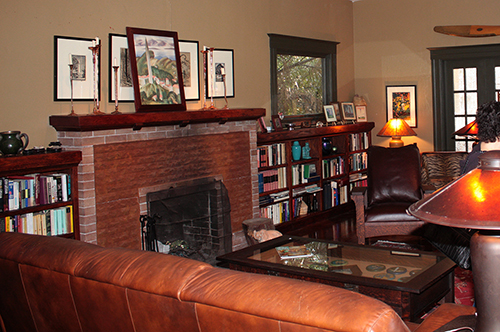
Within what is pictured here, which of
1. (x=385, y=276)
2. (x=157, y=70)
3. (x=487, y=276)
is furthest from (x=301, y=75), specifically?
(x=487, y=276)

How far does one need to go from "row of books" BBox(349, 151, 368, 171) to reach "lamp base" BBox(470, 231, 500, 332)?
6.33 m

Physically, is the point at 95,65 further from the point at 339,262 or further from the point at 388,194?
the point at 388,194

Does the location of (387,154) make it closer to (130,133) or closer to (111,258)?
(130,133)

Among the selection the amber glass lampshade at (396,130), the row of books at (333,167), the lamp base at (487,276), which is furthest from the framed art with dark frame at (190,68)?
the lamp base at (487,276)

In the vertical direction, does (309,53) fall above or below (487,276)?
above

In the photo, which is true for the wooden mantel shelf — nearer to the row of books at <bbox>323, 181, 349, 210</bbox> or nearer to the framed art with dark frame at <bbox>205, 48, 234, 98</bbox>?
the framed art with dark frame at <bbox>205, 48, 234, 98</bbox>

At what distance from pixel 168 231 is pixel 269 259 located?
62.8 inches

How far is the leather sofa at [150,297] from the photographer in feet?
4.52

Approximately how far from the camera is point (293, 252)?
381cm

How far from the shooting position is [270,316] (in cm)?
143

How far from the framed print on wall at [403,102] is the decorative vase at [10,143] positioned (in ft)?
19.7

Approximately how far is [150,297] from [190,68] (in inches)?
155

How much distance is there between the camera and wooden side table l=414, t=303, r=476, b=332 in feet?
6.79

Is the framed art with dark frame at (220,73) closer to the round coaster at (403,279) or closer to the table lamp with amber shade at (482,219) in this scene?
the round coaster at (403,279)
